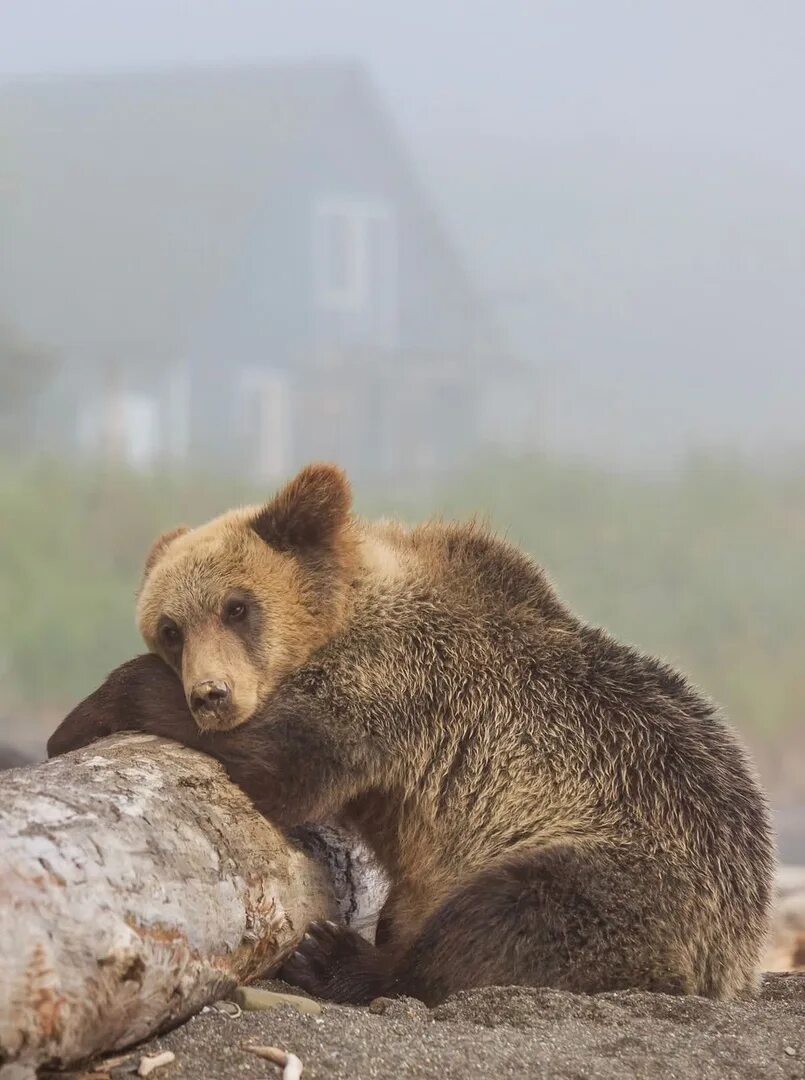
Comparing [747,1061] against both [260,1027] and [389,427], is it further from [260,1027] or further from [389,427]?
[389,427]

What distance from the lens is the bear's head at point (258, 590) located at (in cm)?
414

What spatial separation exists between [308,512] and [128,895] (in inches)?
61.7

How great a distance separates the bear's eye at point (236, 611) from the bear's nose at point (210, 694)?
29 cm

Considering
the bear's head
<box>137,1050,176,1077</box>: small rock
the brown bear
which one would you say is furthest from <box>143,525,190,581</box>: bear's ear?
<box>137,1050,176,1077</box>: small rock

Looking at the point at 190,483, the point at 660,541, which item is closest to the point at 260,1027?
the point at 190,483

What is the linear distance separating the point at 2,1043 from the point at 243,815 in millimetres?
1323

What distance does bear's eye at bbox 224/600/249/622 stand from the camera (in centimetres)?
420

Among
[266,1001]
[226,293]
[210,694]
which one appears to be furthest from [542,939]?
[226,293]

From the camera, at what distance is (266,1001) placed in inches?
136

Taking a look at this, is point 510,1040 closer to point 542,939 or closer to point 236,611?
point 542,939

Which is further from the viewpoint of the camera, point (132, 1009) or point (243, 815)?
point (243, 815)

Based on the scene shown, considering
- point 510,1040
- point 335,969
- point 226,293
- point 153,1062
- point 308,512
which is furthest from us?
point 226,293

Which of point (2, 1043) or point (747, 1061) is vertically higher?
point (2, 1043)

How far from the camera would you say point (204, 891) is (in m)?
3.38
